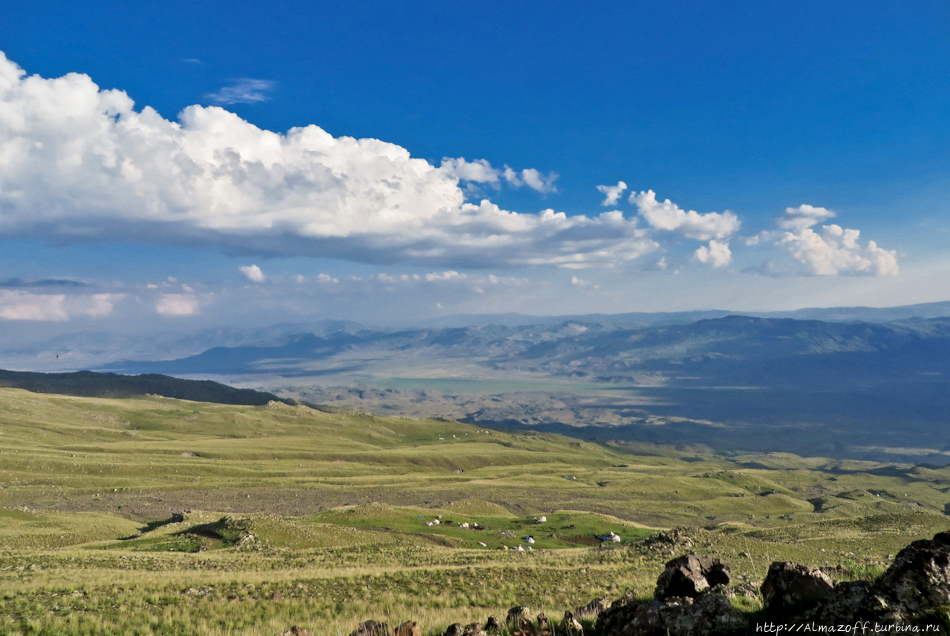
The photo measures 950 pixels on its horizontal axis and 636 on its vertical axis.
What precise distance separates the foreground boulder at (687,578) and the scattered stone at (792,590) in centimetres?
191

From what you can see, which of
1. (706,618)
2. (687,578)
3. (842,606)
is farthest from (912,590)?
(687,578)

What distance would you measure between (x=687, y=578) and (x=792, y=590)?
8.98 ft

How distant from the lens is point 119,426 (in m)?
167

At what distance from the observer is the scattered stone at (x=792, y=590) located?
834 centimetres

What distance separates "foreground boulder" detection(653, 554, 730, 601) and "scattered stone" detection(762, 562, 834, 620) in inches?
75.2

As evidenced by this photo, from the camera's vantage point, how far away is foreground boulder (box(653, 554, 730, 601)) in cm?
1091

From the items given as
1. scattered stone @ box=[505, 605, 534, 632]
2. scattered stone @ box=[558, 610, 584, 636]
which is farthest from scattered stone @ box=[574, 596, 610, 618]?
scattered stone @ box=[558, 610, 584, 636]

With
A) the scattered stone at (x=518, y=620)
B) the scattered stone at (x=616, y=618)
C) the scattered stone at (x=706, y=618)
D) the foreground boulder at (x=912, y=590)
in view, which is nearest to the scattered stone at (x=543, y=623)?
the scattered stone at (x=518, y=620)

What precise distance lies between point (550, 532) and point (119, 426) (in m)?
170

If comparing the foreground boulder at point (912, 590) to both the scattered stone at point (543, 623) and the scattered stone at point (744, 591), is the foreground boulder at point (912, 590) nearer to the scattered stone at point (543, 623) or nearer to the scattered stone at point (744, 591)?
the scattered stone at point (543, 623)

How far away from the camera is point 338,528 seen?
49.6m

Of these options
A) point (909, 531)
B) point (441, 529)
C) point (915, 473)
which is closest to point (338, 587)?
point (441, 529)

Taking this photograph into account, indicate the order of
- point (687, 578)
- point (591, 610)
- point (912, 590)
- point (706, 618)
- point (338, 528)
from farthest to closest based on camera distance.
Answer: point (338, 528) → point (591, 610) → point (687, 578) → point (706, 618) → point (912, 590)

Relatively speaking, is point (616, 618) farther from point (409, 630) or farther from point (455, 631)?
point (409, 630)
